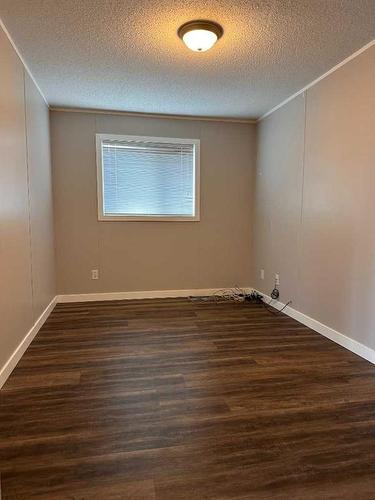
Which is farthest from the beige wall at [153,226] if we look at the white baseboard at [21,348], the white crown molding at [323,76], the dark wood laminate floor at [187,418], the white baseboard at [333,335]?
the dark wood laminate floor at [187,418]

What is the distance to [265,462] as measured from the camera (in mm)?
1451

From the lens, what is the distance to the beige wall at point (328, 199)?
2.53 meters

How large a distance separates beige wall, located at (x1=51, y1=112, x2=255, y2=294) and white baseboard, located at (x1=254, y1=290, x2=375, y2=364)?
1218 millimetres

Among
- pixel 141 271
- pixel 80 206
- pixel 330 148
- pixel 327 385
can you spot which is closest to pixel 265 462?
pixel 327 385

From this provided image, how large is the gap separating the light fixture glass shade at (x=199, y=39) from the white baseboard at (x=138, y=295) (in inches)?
117

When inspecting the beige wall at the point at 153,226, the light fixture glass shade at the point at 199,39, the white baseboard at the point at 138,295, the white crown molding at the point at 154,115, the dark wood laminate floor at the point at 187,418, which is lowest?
the dark wood laminate floor at the point at 187,418

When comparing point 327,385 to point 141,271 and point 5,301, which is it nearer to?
point 5,301

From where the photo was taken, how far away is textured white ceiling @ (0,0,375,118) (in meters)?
2.06

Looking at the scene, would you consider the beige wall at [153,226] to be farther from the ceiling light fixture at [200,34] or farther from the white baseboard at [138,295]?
the ceiling light fixture at [200,34]

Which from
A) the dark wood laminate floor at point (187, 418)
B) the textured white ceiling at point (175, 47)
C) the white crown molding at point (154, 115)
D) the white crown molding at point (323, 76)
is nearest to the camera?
the dark wood laminate floor at point (187, 418)

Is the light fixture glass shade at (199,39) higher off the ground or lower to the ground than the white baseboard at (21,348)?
higher

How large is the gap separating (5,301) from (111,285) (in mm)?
2141

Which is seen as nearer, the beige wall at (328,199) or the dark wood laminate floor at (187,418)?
the dark wood laminate floor at (187,418)

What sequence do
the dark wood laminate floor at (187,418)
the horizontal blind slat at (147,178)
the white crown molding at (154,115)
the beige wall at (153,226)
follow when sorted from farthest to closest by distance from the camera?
the horizontal blind slat at (147,178) < the beige wall at (153,226) < the white crown molding at (154,115) < the dark wood laminate floor at (187,418)
